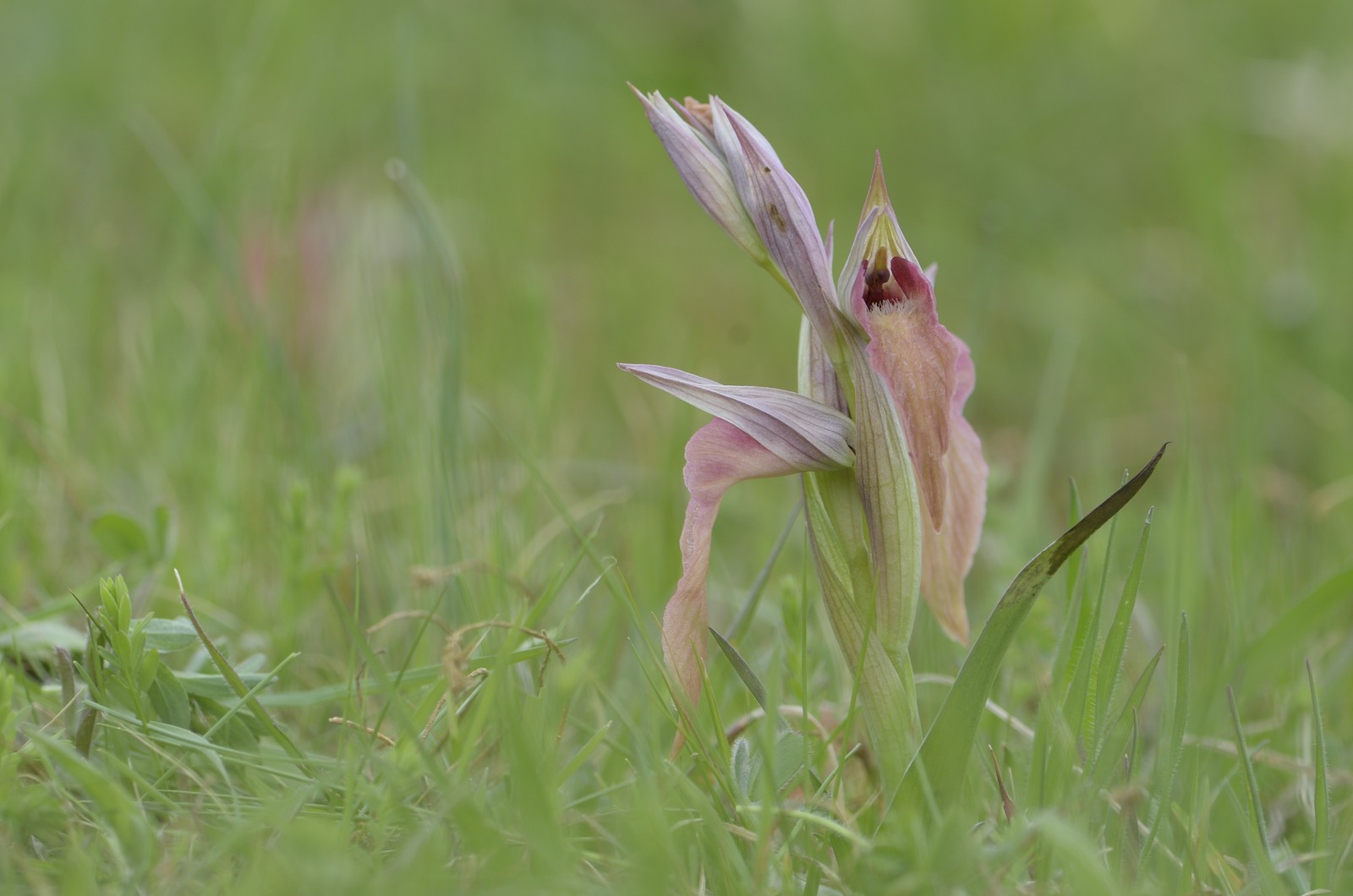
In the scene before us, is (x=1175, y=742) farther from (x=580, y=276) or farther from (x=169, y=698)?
(x=580, y=276)

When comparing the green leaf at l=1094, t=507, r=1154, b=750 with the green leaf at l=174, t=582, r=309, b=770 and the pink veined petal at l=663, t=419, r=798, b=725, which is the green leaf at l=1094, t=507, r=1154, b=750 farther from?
the green leaf at l=174, t=582, r=309, b=770

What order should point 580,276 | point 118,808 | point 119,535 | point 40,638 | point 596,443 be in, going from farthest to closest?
point 580,276 < point 596,443 < point 119,535 < point 40,638 < point 118,808

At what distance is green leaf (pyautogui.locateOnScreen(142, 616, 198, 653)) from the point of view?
4.06 ft

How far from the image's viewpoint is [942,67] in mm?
4504

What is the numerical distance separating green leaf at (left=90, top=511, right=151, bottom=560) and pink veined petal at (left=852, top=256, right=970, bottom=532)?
3.57ft

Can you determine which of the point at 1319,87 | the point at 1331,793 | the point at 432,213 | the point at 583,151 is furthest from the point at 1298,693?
the point at 583,151

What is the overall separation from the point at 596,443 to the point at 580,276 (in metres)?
1.08

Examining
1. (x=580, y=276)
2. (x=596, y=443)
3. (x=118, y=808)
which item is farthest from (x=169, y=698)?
(x=580, y=276)

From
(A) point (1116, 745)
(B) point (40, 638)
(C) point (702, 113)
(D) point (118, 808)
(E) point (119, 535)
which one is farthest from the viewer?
(E) point (119, 535)

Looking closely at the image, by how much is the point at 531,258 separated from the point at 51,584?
8.10ft

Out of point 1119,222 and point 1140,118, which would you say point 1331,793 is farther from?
point 1140,118

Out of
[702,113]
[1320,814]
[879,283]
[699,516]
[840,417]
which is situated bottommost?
[1320,814]

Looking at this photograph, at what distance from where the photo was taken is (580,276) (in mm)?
4082

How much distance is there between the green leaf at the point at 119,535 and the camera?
1641 millimetres
